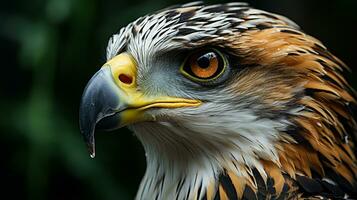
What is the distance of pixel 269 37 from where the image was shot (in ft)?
8.61

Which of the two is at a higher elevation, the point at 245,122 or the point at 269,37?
the point at 269,37

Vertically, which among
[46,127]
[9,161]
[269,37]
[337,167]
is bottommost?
[9,161]

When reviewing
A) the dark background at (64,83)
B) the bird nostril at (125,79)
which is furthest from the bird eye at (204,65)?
the dark background at (64,83)

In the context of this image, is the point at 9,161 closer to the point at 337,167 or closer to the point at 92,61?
the point at 92,61

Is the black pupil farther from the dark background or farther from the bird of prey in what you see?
the dark background

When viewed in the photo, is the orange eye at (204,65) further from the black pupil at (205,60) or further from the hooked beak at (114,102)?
the hooked beak at (114,102)

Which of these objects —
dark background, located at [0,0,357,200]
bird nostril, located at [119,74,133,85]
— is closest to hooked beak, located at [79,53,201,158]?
bird nostril, located at [119,74,133,85]

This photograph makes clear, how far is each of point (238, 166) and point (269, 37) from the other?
437 millimetres

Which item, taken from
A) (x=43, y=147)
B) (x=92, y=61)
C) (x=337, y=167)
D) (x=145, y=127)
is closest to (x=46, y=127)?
(x=43, y=147)

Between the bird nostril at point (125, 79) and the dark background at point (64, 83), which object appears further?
the dark background at point (64, 83)

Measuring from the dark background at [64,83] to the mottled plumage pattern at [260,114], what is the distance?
5.69 feet

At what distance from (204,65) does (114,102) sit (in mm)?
330

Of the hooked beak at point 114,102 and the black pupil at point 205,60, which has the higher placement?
the black pupil at point 205,60

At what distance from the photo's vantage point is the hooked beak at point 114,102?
2445 millimetres
